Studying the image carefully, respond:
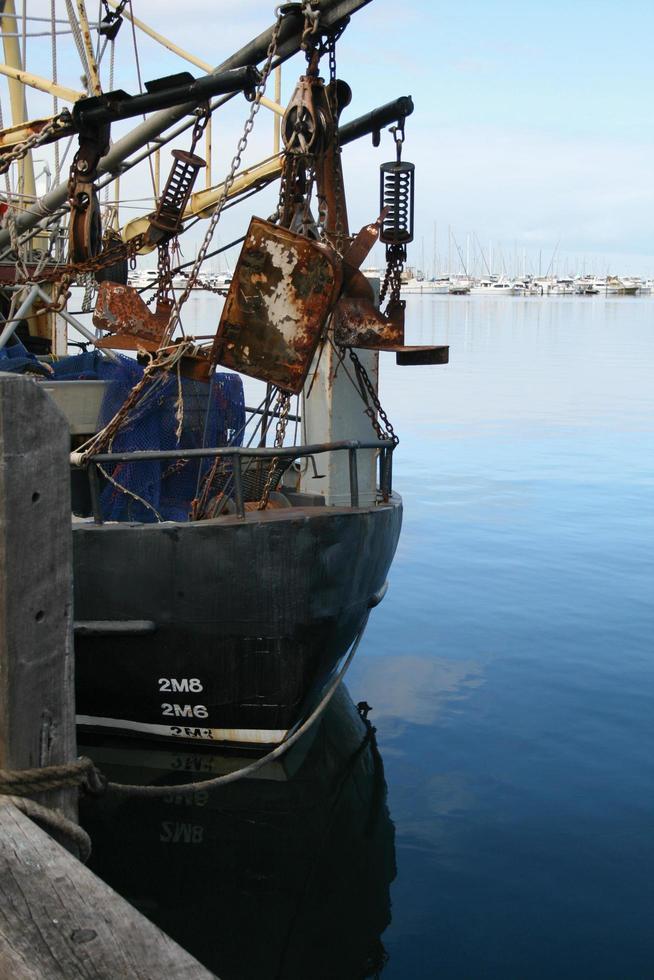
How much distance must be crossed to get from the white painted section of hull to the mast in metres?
5.38

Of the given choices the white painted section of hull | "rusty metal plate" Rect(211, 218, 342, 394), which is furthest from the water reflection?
"rusty metal plate" Rect(211, 218, 342, 394)

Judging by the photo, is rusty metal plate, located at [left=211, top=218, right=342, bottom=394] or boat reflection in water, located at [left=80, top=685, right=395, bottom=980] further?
rusty metal plate, located at [left=211, top=218, right=342, bottom=394]

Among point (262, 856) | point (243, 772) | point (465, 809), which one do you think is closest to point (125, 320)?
point (243, 772)

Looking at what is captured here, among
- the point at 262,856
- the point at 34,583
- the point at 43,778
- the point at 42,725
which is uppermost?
the point at 34,583

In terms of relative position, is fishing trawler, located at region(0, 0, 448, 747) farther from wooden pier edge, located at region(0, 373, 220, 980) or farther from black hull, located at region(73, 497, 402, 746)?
wooden pier edge, located at region(0, 373, 220, 980)

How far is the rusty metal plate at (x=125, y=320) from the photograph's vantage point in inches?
390

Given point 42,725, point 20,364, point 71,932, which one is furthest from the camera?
point 20,364

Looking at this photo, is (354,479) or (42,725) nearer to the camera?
(42,725)

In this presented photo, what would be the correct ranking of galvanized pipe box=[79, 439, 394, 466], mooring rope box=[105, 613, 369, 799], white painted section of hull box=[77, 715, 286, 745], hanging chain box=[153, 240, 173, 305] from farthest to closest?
1. hanging chain box=[153, 240, 173, 305]
2. white painted section of hull box=[77, 715, 286, 745]
3. galvanized pipe box=[79, 439, 394, 466]
4. mooring rope box=[105, 613, 369, 799]

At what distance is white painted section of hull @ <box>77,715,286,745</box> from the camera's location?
27.7ft

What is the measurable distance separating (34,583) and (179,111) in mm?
8135

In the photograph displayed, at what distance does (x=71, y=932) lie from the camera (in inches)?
118

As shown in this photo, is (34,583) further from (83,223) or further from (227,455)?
(83,223)

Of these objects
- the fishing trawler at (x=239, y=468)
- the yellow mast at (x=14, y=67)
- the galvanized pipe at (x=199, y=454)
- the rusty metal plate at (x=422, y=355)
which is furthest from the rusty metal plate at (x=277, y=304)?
the yellow mast at (x=14, y=67)
